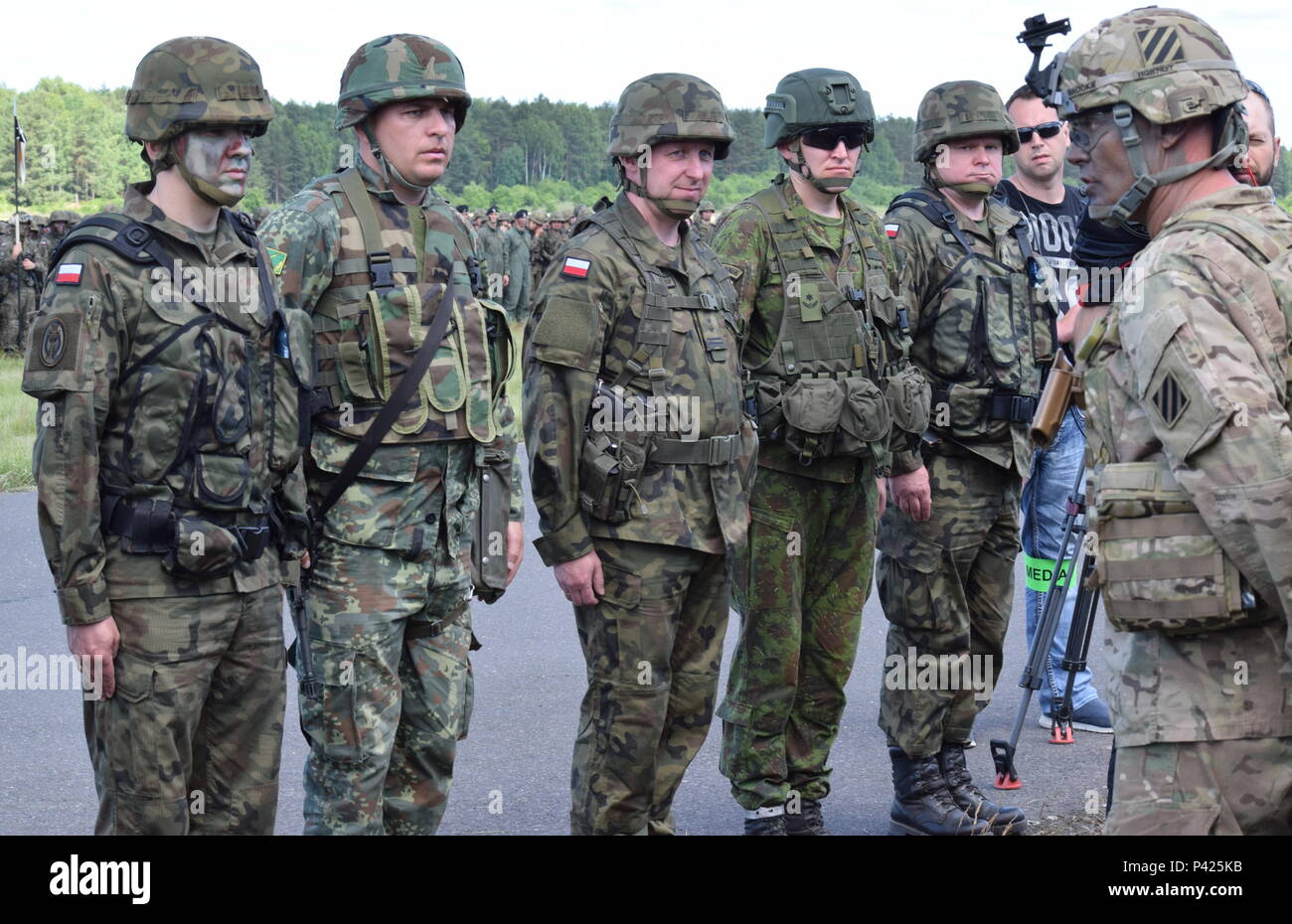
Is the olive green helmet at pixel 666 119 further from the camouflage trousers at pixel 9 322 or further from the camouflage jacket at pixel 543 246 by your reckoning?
the camouflage jacket at pixel 543 246

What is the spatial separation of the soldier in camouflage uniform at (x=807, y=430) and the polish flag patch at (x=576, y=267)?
31.2 inches

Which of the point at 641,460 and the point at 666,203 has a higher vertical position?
the point at 666,203

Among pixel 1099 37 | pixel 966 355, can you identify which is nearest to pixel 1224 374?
pixel 1099 37

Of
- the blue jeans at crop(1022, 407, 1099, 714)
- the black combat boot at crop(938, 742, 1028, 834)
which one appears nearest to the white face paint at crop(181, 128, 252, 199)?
the black combat boot at crop(938, 742, 1028, 834)

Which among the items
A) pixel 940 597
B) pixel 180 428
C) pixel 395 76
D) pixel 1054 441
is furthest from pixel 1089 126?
pixel 1054 441

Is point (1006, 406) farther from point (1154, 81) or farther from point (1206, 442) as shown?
point (1206, 442)

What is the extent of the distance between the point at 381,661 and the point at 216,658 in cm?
54

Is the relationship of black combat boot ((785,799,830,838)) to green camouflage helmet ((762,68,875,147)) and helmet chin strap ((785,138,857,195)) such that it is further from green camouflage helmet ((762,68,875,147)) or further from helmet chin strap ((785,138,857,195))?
green camouflage helmet ((762,68,875,147))

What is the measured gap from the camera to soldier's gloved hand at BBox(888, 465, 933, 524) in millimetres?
5363

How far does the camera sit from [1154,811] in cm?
293

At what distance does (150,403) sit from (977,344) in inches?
122

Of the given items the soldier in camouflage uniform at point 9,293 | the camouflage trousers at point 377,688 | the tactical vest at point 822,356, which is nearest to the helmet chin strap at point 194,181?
the camouflage trousers at point 377,688

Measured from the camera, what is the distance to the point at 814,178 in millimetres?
5277
